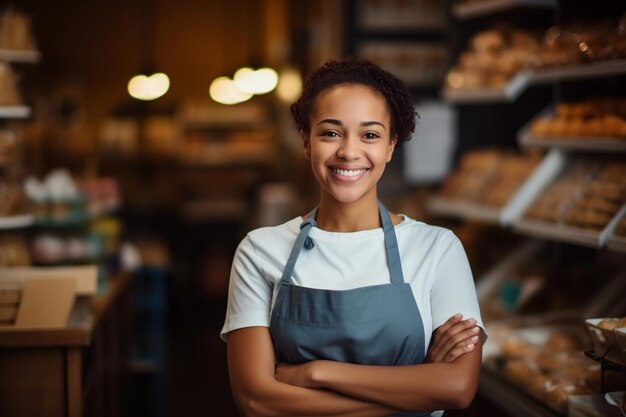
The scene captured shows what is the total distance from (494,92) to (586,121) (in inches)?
29.4

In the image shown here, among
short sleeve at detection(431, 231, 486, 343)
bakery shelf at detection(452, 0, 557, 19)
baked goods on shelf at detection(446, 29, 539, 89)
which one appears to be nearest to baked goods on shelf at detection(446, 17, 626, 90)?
baked goods on shelf at detection(446, 29, 539, 89)

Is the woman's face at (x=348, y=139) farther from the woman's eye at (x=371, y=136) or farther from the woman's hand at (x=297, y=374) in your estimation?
the woman's hand at (x=297, y=374)

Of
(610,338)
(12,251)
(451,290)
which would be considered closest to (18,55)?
(12,251)

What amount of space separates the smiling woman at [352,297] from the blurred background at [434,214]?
566 millimetres

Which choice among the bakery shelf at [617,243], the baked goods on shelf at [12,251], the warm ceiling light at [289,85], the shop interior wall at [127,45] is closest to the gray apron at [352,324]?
the bakery shelf at [617,243]

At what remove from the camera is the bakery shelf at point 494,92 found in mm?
3975

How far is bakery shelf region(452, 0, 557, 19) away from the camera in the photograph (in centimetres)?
409

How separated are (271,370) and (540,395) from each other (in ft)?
4.13

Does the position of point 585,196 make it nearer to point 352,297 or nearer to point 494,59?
point 494,59

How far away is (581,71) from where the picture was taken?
134 inches

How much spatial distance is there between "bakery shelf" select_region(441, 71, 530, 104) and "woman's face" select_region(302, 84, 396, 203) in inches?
76.6

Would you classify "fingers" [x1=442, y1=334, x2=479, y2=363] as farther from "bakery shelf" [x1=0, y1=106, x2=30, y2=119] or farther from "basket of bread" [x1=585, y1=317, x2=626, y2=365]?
"bakery shelf" [x1=0, y1=106, x2=30, y2=119]

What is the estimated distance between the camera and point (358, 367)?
2096 millimetres

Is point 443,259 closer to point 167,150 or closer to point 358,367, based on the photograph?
point 358,367
